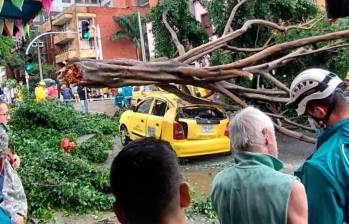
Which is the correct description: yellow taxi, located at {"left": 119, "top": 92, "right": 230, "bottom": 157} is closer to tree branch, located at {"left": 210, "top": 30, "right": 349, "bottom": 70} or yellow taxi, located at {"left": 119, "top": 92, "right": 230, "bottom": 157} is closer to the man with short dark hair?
tree branch, located at {"left": 210, "top": 30, "right": 349, "bottom": 70}

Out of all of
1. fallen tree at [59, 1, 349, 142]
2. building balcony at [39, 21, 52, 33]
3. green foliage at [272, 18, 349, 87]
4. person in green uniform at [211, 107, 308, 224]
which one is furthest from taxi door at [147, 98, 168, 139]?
building balcony at [39, 21, 52, 33]

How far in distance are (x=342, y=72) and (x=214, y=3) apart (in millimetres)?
4061

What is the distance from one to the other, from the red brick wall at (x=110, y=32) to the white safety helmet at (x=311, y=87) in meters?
49.2

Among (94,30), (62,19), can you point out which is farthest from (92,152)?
(62,19)

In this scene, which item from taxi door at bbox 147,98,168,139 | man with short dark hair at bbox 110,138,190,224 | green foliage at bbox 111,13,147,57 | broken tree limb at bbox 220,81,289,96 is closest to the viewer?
man with short dark hair at bbox 110,138,190,224

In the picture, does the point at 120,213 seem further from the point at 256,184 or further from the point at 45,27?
the point at 45,27

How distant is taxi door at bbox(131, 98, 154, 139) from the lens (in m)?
11.6

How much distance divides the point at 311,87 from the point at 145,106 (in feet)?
32.0

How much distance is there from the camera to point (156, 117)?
1103cm

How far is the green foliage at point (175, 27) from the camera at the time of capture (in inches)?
496

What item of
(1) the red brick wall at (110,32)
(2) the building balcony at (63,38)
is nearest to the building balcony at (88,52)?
(1) the red brick wall at (110,32)

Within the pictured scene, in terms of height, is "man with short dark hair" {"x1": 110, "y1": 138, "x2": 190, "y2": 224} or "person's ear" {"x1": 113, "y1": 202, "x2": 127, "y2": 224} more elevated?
"man with short dark hair" {"x1": 110, "y1": 138, "x2": 190, "y2": 224}

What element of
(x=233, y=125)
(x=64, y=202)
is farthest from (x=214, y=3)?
(x=233, y=125)

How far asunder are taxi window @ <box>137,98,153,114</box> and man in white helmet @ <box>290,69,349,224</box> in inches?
371
